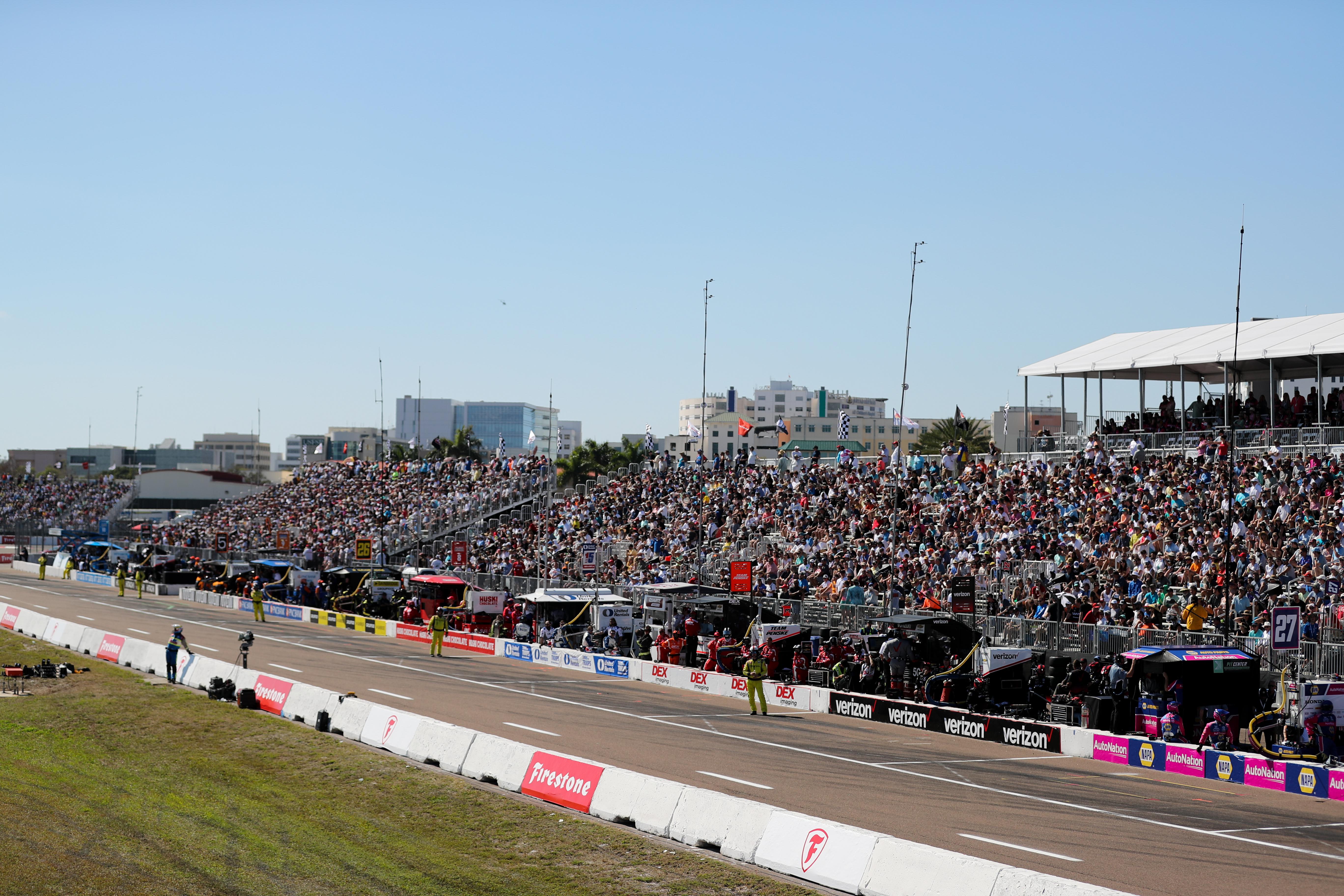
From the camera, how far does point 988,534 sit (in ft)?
123

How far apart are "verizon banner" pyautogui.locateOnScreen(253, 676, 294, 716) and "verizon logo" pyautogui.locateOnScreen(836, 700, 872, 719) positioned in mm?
12353

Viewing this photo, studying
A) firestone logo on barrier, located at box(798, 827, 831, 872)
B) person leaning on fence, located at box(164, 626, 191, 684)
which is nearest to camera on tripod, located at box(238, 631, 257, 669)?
person leaning on fence, located at box(164, 626, 191, 684)

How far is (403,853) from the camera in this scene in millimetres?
16312

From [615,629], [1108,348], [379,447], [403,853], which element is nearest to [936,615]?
[615,629]

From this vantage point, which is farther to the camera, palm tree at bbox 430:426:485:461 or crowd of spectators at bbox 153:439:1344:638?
palm tree at bbox 430:426:485:461

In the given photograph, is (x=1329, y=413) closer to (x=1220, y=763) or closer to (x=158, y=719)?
(x=1220, y=763)

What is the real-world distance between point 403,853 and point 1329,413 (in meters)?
31.9

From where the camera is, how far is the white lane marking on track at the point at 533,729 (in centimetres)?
2552

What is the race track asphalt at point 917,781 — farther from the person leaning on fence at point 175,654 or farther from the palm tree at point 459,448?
the palm tree at point 459,448

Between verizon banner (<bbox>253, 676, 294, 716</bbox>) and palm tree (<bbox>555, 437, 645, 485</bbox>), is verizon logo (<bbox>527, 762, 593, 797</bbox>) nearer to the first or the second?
verizon banner (<bbox>253, 676, 294, 716</bbox>)

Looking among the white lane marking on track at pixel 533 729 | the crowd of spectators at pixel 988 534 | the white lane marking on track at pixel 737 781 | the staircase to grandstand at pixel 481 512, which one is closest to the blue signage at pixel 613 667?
the crowd of spectators at pixel 988 534

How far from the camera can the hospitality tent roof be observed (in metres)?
40.4

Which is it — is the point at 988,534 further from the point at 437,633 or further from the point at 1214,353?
the point at 437,633

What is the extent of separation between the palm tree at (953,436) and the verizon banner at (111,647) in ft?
193
